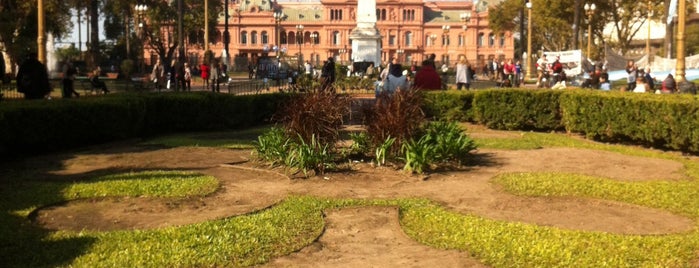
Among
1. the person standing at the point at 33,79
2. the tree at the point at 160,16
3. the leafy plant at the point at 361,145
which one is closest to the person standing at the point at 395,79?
the leafy plant at the point at 361,145

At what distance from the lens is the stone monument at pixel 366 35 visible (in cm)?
3812

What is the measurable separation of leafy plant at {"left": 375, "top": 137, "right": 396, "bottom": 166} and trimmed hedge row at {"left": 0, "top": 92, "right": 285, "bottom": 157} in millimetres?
5300

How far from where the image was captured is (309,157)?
31.3 ft

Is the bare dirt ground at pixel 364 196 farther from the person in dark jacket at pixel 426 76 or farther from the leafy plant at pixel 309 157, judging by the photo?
the person in dark jacket at pixel 426 76

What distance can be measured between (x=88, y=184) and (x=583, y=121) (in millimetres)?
10214

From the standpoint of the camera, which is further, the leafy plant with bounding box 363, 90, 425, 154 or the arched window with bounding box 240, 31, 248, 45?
the arched window with bounding box 240, 31, 248, 45

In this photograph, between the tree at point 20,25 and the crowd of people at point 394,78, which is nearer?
the crowd of people at point 394,78

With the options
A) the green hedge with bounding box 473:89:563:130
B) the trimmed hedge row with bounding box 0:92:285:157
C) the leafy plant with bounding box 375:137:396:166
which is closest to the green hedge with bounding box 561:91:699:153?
the green hedge with bounding box 473:89:563:130

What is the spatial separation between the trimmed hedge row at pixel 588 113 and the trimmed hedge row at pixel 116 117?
4557 mm

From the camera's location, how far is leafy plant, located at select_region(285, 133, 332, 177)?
955 centimetres

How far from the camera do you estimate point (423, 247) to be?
6.06m

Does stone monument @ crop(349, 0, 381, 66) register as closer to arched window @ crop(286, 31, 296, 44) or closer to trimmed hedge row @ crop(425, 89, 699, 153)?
trimmed hedge row @ crop(425, 89, 699, 153)

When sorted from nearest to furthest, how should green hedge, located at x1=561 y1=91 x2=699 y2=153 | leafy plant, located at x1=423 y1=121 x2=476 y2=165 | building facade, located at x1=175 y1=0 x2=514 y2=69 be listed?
1. leafy plant, located at x1=423 y1=121 x2=476 y2=165
2. green hedge, located at x1=561 y1=91 x2=699 y2=153
3. building facade, located at x1=175 y1=0 x2=514 y2=69

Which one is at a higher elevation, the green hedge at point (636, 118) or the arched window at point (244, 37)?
the arched window at point (244, 37)
